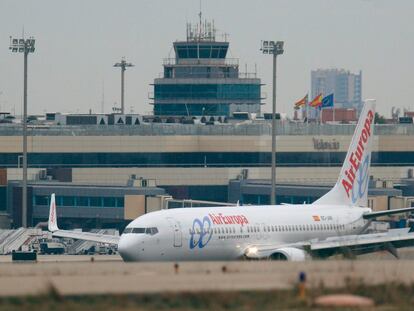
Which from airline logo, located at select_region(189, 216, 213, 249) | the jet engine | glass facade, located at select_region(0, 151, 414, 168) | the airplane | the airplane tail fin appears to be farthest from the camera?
glass facade, located at select_region(0, 151, 414, 168)

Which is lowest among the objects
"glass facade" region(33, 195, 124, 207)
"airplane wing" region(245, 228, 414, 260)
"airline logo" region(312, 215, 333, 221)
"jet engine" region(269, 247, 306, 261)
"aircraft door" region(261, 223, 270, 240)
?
"glass facade" region(33, 195, 124, 207)

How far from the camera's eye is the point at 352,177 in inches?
3873

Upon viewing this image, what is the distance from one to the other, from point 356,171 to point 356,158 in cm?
81

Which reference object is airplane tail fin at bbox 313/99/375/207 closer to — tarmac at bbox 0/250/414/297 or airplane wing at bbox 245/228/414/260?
airplane wing at bbox 245/228/414/260

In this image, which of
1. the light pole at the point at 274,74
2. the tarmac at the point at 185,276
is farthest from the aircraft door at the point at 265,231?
the light pole at the point at 274,74

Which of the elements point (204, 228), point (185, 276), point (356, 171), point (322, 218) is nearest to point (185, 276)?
point (185, 276)

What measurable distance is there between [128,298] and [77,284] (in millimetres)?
4795

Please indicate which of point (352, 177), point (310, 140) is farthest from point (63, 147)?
point (352, 177)

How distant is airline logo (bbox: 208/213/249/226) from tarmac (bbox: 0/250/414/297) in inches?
705

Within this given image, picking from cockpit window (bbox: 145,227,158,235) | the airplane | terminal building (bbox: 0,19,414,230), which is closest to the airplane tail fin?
the airplane

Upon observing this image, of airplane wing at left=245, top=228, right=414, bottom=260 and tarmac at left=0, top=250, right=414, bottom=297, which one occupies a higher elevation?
tarmac at left=0, top=250, right=414, bottom=297

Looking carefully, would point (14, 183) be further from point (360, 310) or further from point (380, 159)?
point (360, 310)

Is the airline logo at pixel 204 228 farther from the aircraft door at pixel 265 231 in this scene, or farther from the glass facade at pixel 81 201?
the glass facade at pixel 81 201

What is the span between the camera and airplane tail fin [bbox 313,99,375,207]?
97562 mm
